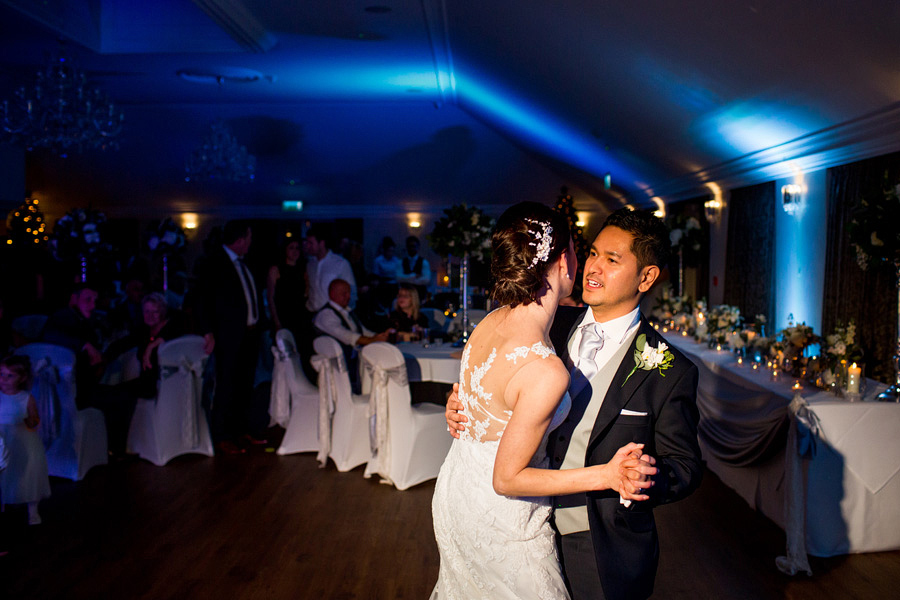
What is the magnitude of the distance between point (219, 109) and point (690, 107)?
8461mm

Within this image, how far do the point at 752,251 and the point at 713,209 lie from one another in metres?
1.24

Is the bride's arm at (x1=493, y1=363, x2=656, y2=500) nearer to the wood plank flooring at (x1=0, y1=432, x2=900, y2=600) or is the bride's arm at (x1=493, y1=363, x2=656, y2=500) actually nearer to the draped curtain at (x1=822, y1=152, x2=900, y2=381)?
the wood plank flooring at (x1=0, y1=432, x2=900, y2=600)

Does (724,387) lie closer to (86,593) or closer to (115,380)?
(86,593)

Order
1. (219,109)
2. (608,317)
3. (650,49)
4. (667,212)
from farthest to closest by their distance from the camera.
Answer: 1. (219,109)
2. (667,212)
3. (650,49)
4. (608,317)

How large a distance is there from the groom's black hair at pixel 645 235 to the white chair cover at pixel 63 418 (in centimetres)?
439

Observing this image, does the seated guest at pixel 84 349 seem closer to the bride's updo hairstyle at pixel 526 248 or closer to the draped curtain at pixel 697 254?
the bride's updo hairstyle at pixel 526 248

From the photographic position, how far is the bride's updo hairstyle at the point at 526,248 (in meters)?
1.82

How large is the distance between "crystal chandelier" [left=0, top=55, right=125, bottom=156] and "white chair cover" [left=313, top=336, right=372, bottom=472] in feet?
8.75

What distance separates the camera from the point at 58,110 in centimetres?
580

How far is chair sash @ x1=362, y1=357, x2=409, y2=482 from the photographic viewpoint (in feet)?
16.7

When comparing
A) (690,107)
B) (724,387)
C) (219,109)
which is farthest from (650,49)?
(219,109)

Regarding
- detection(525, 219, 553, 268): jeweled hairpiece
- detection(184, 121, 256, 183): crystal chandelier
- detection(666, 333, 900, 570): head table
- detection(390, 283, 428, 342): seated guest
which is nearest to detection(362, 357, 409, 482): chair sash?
detection(390, 283, 428, 342): seated guest

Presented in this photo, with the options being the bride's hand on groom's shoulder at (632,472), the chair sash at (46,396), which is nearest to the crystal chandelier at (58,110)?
the chair sash at (46,396)

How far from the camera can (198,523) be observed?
4.49 metres
